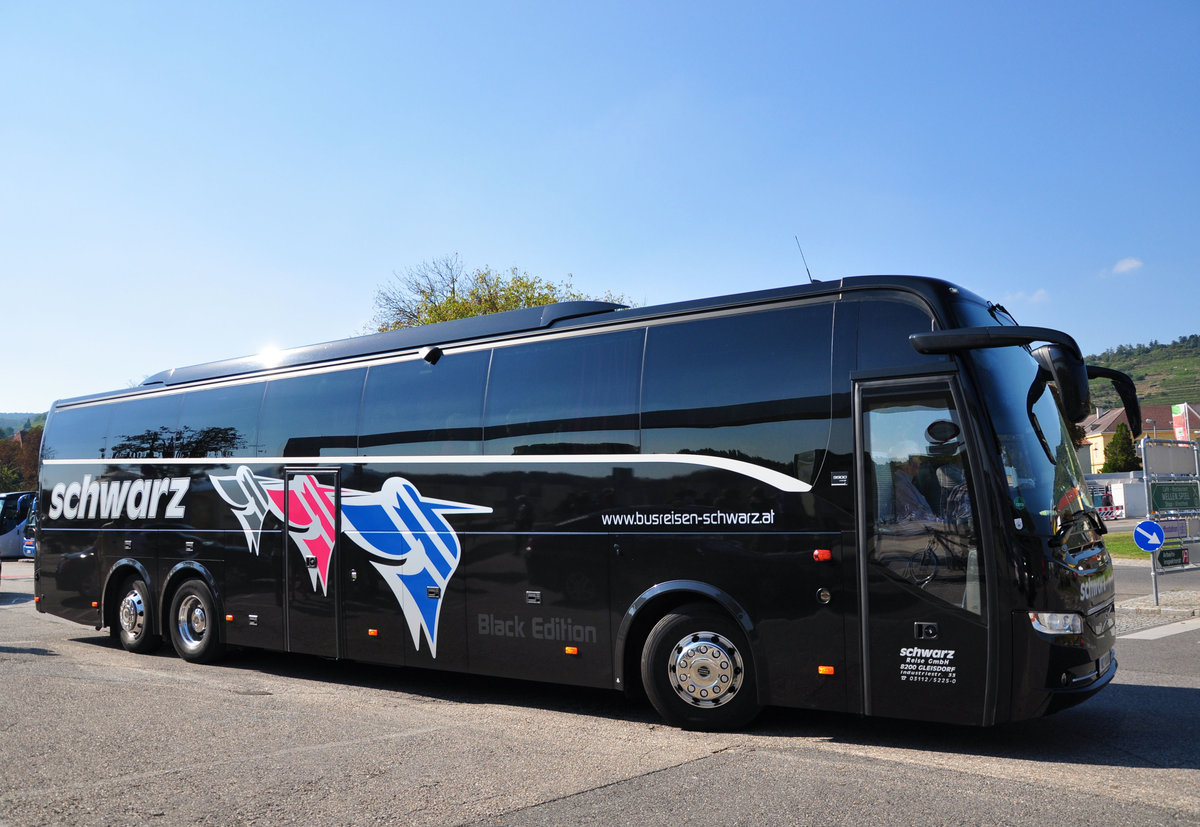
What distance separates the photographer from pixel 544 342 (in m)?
8.65

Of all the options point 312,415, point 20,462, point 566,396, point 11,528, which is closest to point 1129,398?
point 566,396

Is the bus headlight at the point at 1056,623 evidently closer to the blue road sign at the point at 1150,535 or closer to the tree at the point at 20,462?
the blue road sign at the point at 1150,535

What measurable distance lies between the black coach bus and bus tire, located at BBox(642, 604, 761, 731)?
0.02 m

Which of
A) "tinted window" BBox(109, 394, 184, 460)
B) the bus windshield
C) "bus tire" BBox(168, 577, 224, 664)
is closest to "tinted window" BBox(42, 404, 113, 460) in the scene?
"tinted window" BBox(109, 394, 184, 460)

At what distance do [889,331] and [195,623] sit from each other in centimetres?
907

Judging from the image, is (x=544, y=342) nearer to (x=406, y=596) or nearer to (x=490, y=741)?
(x=406, y=596)

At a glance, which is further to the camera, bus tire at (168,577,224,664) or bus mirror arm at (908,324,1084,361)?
bus tire at (168,577,224,664)

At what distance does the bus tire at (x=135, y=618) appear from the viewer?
12391 mm

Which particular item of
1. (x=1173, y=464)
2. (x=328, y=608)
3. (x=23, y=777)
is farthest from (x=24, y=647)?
(x=1173, y=464)

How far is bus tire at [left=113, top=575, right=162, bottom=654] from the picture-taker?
12.4 metres

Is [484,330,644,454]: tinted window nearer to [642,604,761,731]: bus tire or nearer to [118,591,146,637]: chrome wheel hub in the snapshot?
[642,604,761,731]: bus tire

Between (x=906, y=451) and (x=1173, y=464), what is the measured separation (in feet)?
40.8

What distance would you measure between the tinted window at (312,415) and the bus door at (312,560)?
0.98 feet

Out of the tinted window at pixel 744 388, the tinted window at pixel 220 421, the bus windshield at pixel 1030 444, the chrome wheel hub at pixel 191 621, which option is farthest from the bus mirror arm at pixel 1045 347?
the chrome wheel hub at pixel 191 621
